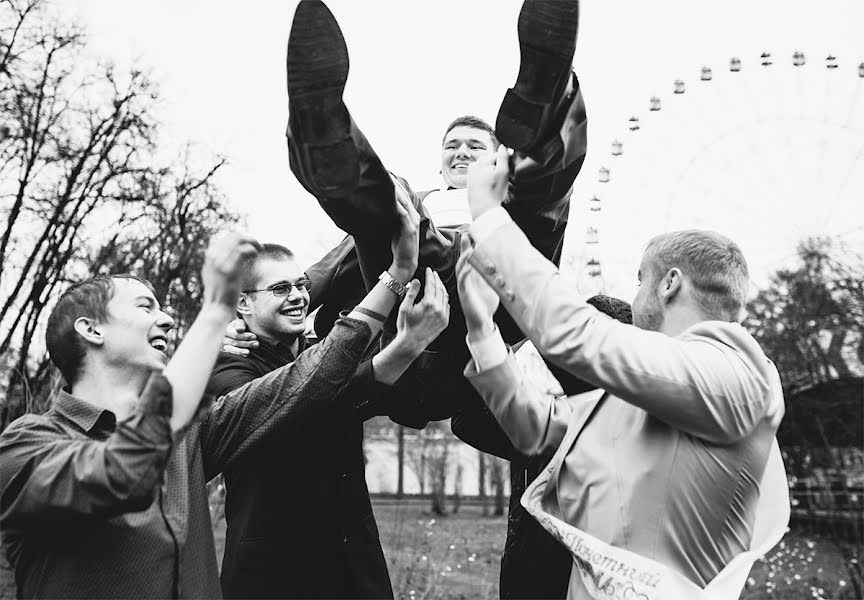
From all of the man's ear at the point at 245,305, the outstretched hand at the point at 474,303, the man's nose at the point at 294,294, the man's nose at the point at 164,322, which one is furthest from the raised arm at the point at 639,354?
the man's ear at the point at 245,305

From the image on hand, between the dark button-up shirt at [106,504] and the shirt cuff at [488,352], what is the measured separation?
814 mm

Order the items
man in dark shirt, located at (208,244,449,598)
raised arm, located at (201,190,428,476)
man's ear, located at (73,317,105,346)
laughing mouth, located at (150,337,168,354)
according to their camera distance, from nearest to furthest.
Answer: man's ear, located at (73,317,105,346) < laughing mouth, located at (150,337,168,354) < raised arm, located at (201,190,428,476) < man in dark shirt, located at (208,244,449,598)

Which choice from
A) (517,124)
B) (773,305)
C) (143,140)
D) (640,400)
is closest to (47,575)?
(640,400)

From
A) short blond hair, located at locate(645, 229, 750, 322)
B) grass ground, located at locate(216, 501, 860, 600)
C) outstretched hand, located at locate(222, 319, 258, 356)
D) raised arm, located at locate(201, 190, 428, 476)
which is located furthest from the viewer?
grass ground, located at locate(216, 501, 860, 600)

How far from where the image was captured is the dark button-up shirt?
1.88 metres

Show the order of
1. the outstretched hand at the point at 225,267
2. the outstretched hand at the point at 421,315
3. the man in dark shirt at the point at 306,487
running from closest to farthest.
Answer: the outstretched hand at the point at 225,267 → the outstretched hand at the point at 421,315 → the man in dark shirt at the point at 306,487

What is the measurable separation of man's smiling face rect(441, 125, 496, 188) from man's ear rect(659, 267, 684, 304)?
138cm

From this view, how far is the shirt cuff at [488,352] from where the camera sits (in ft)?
7.82

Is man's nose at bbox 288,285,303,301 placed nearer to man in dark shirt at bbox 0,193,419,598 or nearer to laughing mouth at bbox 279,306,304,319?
laughing mouth at bbox 279,306,304,319

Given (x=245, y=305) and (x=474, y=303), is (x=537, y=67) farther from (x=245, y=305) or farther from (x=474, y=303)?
(x=245, y=305)

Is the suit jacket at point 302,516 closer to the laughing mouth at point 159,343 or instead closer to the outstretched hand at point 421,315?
the outstretched hand at point 421,315

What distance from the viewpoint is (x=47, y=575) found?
6.66 ft

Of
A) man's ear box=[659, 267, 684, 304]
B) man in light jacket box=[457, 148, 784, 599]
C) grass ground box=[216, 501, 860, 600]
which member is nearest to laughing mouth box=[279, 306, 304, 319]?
man in light jacket box=[457, 148, 784, 599]

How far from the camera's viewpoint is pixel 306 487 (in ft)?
9.98
